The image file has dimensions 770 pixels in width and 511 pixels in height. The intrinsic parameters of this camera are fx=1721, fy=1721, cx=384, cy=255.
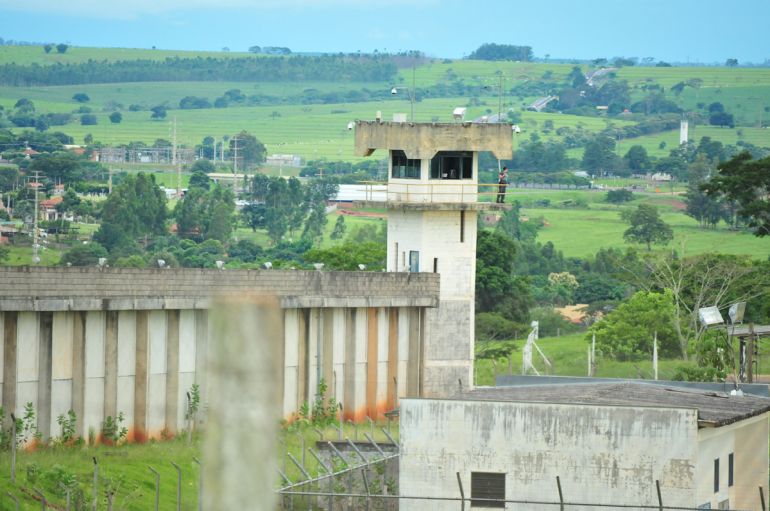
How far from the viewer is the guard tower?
46125 millimetres

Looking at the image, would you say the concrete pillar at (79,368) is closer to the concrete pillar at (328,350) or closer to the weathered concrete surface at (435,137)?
the concrete pillar at (328,350)

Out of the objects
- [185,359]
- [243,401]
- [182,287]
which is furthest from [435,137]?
[243,401]

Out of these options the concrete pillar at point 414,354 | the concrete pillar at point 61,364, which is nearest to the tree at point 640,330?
the concrete pillar at point 414,354

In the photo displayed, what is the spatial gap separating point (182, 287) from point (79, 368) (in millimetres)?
3764

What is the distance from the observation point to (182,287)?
37781mm

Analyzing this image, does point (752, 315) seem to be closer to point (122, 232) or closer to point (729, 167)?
point (729, 167)

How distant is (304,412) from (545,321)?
6287cm

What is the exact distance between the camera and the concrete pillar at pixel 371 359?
43.8 meters

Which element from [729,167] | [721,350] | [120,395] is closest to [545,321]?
[729,167]

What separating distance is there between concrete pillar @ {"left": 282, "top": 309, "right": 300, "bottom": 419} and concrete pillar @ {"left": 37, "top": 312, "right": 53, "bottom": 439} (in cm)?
770

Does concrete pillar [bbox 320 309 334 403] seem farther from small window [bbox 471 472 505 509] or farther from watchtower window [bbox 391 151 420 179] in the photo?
small window [bbox 471 472 505 509]

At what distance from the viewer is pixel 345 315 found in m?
43.2

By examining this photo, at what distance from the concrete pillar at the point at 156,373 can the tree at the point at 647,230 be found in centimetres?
12484

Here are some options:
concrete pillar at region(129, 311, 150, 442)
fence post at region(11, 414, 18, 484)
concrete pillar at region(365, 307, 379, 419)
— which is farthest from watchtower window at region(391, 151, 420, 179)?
fence post at region(11, 414, 18, 484)
